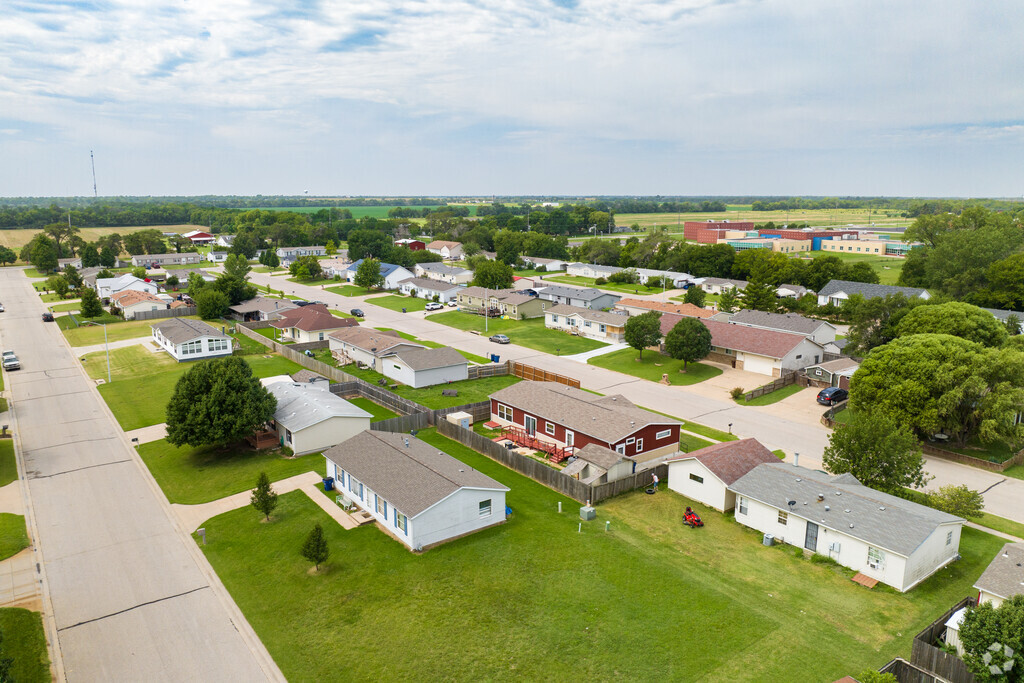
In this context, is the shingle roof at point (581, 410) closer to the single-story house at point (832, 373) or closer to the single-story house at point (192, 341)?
the single-story house at point (832, 373)

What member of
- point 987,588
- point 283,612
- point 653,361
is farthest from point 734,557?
point 653,361

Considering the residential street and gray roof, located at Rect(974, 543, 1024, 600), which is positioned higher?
gray roof, located at Rect(974, 543, 1024, 600)

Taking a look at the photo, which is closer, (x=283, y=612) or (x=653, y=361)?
(x=283, y=612)

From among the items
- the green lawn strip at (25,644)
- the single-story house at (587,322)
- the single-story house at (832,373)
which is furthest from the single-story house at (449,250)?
the green lawn strip at (25,644)

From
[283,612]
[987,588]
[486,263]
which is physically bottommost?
[283,612]

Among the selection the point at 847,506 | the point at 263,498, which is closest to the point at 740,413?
the point at 847,506

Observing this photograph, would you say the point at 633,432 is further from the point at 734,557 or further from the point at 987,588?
the point at 987,588

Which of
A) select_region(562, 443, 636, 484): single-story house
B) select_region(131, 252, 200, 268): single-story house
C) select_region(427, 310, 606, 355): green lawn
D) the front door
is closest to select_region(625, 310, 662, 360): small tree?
select_region(427, 310, 606, 355): green lawn

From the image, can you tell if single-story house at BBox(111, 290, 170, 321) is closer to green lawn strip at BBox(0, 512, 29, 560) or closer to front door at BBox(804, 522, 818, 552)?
green lawn strip at BBox(0, 512, 29, 560)
